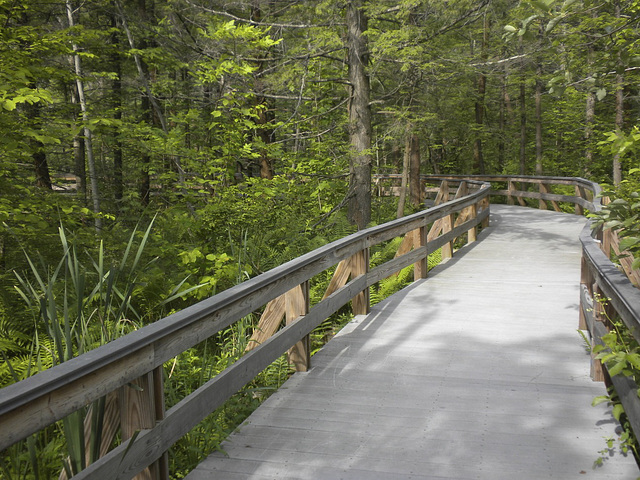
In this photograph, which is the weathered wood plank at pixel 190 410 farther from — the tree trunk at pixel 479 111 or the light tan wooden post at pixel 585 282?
the tree trunk at pixel 479 111

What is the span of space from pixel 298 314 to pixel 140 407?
2377 mm

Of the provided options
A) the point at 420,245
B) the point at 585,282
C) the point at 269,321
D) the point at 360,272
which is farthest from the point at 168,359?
the point at 420,245

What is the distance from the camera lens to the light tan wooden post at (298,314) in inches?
202

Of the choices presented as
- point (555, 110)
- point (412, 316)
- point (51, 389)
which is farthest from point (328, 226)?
point (555, 110)

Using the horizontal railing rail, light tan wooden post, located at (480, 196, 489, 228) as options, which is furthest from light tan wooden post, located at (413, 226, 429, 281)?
the horizontal railing rail

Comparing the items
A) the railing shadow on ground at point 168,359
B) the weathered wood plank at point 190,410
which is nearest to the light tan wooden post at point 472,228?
the railing shadow on ground at point 168,359

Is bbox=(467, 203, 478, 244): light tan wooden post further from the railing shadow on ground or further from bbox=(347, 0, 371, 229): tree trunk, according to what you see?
the railing shadow on ground

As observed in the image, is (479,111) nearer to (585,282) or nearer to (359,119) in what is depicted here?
(359,119)

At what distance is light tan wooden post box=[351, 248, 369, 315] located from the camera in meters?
6.78

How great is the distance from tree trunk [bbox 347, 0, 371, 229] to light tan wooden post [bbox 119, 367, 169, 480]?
9.50 metres

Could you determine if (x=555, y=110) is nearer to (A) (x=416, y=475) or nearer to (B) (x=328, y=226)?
(B) (x=328, y=226)

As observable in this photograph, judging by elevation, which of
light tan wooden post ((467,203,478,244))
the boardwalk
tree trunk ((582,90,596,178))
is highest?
tree trunk ((582,90,596,178))

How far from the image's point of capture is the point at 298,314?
16.8 ft

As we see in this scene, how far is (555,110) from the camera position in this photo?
23953 mm
